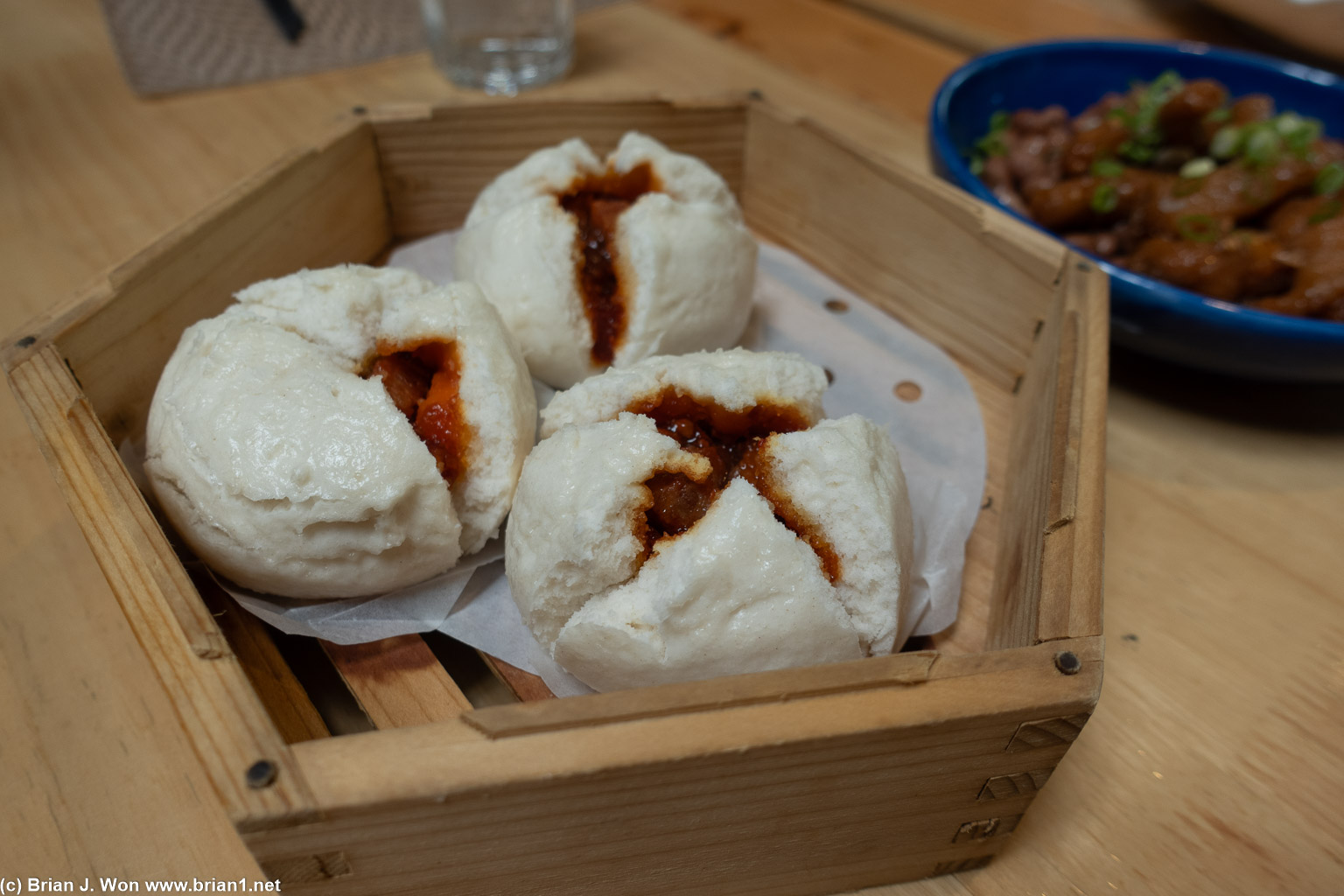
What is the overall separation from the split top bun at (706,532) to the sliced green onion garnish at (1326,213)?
108 centimetres

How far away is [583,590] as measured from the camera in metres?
1.00

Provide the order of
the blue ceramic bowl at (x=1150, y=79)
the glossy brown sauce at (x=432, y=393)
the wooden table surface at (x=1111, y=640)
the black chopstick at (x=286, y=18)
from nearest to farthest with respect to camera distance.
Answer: the wooden table surface at (x=1111, y=640) < the glossy brown sauce at (x=432, y=393) < the blue ceramic bowl at (x=1150, y=79) < the black chopstick at (x=286, y=18)

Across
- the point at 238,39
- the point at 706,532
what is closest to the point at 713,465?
the point at 706,532

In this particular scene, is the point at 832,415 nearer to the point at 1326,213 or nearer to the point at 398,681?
the point at 398,681

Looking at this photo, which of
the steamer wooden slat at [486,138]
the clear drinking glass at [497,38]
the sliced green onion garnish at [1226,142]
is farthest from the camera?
the clear drinking glass at [497,38]

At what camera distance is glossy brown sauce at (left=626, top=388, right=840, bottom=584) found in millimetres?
997

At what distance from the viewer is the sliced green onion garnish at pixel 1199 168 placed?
5.65ft

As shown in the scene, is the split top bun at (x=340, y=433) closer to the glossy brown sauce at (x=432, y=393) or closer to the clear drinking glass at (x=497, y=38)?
the glossy brown sauce at (x=432, y=393)

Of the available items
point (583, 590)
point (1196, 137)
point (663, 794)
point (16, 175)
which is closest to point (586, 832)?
point (663, 794)

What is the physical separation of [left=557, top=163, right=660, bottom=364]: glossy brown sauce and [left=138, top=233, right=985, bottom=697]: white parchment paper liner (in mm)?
297

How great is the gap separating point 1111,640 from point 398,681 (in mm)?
968

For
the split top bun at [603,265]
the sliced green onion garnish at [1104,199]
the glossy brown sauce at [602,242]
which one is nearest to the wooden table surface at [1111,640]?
the sliced green onion garnish at [1104,199]

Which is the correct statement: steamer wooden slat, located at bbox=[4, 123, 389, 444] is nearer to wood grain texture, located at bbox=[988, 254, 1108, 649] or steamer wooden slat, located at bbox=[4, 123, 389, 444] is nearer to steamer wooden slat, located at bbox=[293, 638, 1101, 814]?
steamer wooden slat, located at bbox=[293, 638, 1101, 814]

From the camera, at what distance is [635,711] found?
2.32ft
